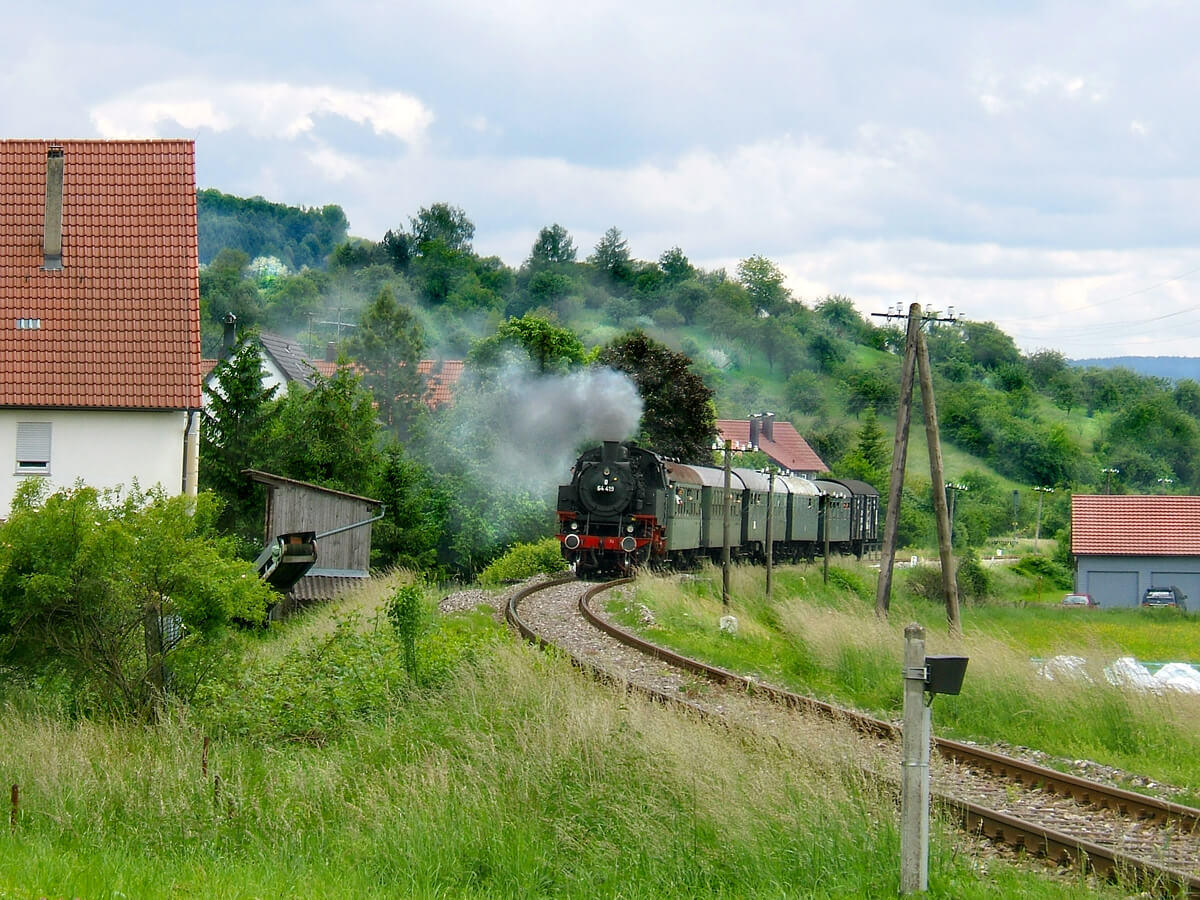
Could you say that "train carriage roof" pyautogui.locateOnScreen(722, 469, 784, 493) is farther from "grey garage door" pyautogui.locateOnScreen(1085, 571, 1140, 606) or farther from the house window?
"grey garage door" pyautogui.locateOnScreen(1085, 571, 1140, 606)

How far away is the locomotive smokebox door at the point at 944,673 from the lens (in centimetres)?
708

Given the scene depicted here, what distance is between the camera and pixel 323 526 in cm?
2573

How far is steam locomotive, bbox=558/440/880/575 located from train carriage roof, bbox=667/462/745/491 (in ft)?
0.11

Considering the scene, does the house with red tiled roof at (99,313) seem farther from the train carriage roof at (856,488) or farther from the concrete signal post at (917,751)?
the train carriage roof at (856,488)

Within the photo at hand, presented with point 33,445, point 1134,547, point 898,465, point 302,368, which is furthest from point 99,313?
point 1134,547

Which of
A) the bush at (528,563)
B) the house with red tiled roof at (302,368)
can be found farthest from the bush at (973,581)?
the house with red tiled roof at (302,368)

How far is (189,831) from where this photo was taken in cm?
905

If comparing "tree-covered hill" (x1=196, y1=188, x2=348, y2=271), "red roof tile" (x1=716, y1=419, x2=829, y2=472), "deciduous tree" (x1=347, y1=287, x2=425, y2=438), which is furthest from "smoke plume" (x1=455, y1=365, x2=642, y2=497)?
"tree-covered hill" (x1=196, y1=188, x2=348, y2=271)

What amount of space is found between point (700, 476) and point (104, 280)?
16446 millimetres

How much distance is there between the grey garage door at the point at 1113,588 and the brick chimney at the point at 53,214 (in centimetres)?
4348

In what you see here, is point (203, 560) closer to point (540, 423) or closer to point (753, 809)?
point (753, 809)

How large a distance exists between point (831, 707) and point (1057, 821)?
10.5 feet

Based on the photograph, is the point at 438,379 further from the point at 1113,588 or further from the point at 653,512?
the point at 653,512

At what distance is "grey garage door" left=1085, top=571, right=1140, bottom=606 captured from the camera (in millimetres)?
54031
